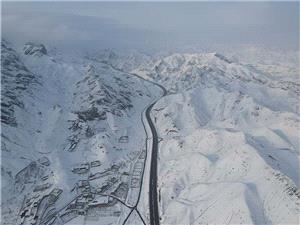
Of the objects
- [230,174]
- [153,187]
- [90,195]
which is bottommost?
[90,195]

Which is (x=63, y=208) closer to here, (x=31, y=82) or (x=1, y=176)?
(x=1, y=176)

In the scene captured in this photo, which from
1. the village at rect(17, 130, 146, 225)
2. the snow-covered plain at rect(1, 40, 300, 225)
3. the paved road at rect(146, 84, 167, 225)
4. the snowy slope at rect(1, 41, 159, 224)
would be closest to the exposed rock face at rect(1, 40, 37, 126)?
the snowy slope at rect(1, 41, 159, 224)

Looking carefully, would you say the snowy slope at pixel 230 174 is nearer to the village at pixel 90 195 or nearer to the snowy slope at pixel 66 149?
the village at pixel 90 195


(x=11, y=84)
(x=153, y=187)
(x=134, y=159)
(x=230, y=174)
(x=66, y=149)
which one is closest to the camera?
(x=230, y=174)

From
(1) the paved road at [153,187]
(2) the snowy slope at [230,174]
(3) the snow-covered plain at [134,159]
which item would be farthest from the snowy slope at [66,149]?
(2) the snowy slope at [230,174]

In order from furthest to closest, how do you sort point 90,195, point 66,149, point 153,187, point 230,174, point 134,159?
point 66,149 < point 134,159 < point 153,187 < point 90,195 < point 230,174

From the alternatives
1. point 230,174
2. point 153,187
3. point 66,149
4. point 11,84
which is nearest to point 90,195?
point 153,187

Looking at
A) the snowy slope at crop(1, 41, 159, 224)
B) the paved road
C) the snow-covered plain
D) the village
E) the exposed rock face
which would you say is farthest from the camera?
the exposed rock face

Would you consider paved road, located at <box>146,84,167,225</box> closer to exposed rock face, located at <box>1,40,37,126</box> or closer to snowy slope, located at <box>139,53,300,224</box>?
snowy slope, located at <box>139,53,300,224</box>

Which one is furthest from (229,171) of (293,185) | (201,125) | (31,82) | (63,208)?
(31,82)

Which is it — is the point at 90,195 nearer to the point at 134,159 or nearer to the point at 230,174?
the point at 134,159
